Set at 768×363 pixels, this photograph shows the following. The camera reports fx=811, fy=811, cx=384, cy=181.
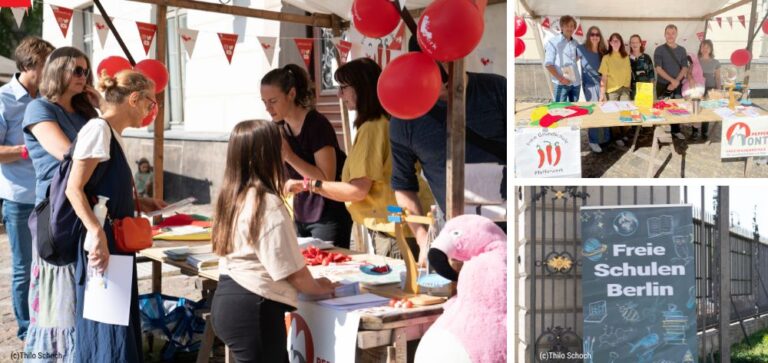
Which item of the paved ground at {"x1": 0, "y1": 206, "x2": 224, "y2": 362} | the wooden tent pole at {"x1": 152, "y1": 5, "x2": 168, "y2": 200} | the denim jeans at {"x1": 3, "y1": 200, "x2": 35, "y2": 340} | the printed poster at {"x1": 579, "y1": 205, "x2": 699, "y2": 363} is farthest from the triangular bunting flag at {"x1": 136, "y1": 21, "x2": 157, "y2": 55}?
the printed poster at {"x1": 579, "y1": 205, "x2": 699, "y2": 363}

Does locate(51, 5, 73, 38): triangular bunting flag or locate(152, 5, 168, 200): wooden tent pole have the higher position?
locate(51, 5, 73, 38): triangular bunting flag

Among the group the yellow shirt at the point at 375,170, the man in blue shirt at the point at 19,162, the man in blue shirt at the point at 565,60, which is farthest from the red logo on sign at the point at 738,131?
the man in blue shirt at the point at 19,162

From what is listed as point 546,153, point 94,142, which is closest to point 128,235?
point 94,142

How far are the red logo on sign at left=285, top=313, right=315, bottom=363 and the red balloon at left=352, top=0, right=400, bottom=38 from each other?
1079 mm

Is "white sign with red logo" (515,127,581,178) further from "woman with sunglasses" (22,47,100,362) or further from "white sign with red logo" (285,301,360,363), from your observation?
"woman with sunglasses" (22,47,100,362)

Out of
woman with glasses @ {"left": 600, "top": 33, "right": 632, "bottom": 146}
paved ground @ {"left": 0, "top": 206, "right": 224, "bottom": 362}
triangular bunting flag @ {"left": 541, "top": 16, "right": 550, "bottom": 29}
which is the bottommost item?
paved ground @ {"left": 0, "top": 206, "right": 224, "bottom": 362}

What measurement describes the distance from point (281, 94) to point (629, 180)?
2017mm

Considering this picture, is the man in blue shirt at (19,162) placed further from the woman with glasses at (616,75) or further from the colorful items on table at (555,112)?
the woman with glasses at (616,75)

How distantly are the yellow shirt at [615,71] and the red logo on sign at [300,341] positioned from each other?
1462 mm

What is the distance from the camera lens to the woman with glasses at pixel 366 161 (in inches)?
129

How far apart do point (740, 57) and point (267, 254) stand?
1745mm

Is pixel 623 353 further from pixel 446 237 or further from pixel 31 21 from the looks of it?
pixel 31 21

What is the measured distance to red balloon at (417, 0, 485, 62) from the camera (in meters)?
2.47

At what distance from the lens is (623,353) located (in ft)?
7.61
